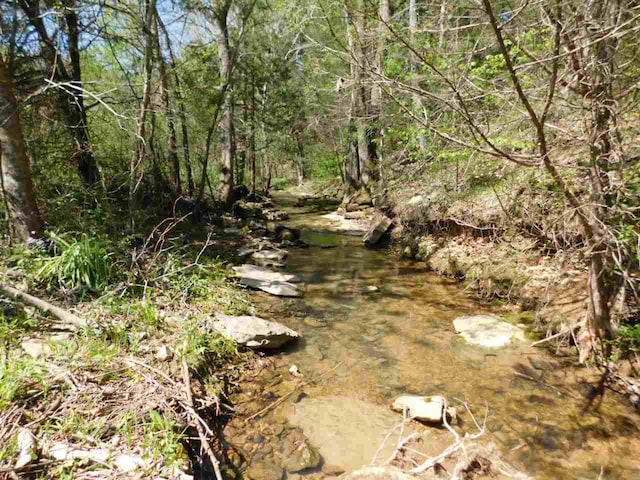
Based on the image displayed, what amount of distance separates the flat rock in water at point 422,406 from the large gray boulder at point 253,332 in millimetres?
1574

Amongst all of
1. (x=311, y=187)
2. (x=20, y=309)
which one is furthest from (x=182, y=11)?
(x=311, y=187)

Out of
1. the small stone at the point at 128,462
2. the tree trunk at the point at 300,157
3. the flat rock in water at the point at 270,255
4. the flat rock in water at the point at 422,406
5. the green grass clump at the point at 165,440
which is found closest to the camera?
the small stone at the point at 128,462

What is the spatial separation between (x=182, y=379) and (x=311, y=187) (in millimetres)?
24683

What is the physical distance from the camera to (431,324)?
17.2 ft

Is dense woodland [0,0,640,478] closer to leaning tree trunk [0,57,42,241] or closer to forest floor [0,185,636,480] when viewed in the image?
leaning tree trunk [0,57,42,241]

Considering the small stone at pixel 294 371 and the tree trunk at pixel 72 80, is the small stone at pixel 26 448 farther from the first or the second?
the tree trunk at pixel 72 80

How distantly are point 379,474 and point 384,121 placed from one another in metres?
8.27

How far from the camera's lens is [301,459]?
288cm

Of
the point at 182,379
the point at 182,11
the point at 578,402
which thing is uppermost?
the point at 182,11

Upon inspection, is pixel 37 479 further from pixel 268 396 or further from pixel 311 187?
pixel 311 187

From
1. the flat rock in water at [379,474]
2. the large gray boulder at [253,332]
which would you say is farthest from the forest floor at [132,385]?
the flat rock in water at [379,474]

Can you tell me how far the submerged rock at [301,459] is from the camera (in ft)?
9.18

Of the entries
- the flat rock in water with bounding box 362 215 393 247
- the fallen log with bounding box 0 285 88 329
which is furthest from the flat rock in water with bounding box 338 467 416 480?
the flat rock in water with bounding box 362 215 393 247

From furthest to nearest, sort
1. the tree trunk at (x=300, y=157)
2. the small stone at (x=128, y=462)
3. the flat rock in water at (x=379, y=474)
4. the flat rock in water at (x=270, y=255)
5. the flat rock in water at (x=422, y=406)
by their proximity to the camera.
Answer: the tree trunk at (x=300, y=157)
the flat rock in water at (x=270, y=255)
the flat rock in water at (x=422, y=406)
the small stone at (x=128, y=462)
the flat rock in water at (x=379, y=474)
